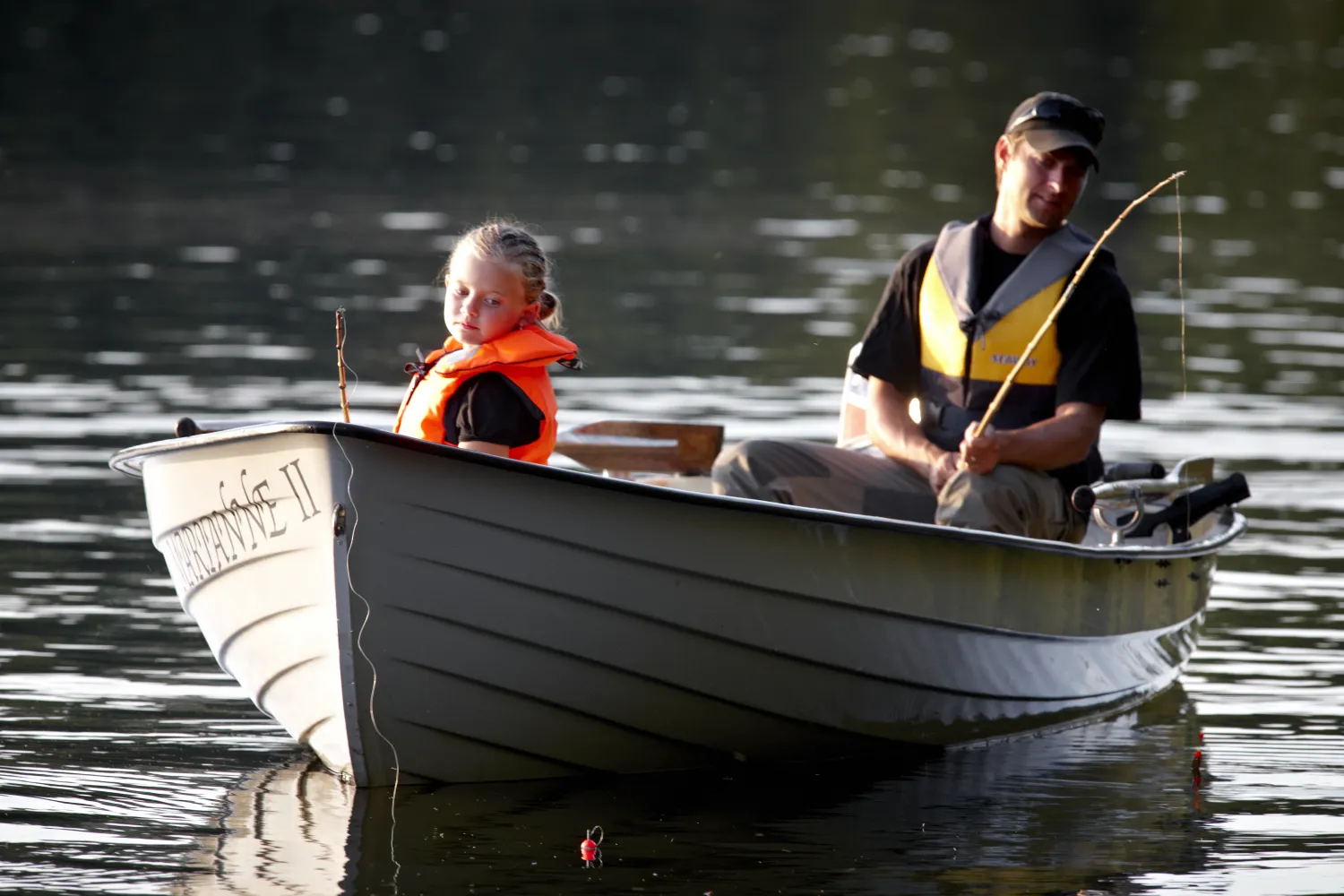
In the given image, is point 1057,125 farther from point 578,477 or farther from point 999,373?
point 578,477

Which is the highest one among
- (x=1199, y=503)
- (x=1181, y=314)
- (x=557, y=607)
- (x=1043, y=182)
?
(x=1043, y=182)

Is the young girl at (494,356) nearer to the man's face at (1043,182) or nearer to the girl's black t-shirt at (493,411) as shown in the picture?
the girl's black t-shirt at (493,411)

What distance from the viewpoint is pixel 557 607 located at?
5.09 metres

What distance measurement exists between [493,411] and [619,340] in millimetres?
8027

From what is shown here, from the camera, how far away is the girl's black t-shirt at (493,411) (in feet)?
16.7

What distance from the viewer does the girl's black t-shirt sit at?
510 cm

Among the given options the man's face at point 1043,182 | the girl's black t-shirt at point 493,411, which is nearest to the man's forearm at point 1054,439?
the man's face at point 1043,182

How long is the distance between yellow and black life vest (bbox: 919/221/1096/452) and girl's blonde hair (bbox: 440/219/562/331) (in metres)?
1.37

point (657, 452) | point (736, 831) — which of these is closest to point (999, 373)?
point (736, 831)

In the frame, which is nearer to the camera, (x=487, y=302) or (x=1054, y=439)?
(x=487, y=302)

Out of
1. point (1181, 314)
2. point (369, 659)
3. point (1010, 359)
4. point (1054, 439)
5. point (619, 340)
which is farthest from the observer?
point (619, 340)

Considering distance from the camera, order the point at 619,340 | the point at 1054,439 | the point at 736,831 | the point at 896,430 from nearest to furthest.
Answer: the point at 736,831
the point at 1054,439
the point at 896,430
the point at 619,340

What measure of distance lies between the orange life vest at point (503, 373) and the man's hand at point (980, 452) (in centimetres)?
117

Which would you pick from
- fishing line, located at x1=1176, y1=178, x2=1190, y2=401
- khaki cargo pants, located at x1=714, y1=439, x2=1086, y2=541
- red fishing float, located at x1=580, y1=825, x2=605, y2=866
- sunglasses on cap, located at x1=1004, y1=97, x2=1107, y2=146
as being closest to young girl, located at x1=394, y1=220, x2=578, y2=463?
red fishing float, located at x1=580, y1=825, x2=605, y2=866
